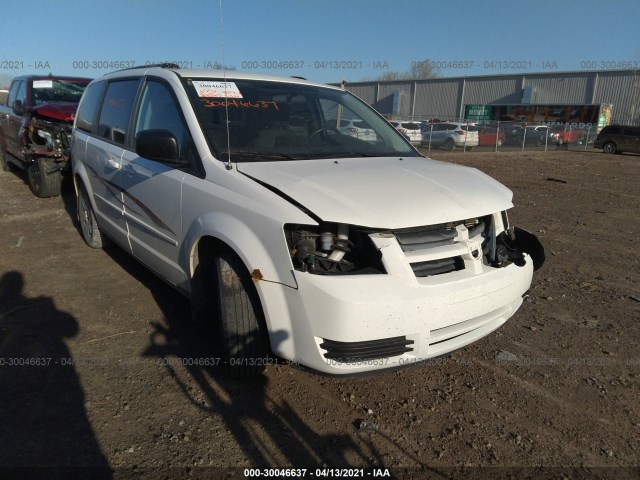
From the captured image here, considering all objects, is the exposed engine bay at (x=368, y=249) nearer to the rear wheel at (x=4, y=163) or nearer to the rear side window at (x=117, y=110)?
the rear side window at (x=117, y=110)

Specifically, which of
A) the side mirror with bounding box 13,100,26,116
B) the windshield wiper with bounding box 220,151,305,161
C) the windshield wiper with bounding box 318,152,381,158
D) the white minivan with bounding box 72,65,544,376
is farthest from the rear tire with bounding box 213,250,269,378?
the side mirror with bounding box 13,100,26,116

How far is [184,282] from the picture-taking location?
10.8 feet

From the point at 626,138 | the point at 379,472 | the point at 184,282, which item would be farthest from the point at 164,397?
the point at 626,138

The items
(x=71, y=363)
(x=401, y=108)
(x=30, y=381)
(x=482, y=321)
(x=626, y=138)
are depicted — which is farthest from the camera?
(x=401, y=108)

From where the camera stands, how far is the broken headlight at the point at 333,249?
241 centimetres

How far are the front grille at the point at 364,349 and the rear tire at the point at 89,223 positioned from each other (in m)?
3.93

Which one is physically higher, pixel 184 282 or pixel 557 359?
pixel 184 282

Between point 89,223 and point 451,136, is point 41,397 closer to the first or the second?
point 89,223

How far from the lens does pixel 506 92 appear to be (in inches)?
1677

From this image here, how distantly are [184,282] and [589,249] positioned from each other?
196 inches

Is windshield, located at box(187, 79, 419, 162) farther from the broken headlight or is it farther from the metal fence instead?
the metal fence

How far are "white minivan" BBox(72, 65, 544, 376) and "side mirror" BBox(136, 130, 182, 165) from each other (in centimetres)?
1

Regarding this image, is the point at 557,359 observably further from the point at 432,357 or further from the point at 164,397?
the point at 164,397

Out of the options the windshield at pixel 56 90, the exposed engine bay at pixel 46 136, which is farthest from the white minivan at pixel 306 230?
the windshield at pixel 56 90
